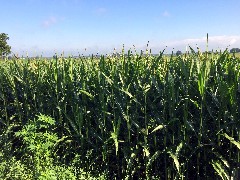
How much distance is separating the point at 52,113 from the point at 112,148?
59.8 inches

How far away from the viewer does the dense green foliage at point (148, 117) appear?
4.50m

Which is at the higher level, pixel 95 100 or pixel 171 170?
pixel 95 100

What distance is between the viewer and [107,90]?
5.08 meters

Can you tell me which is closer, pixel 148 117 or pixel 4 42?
pixel 148 117

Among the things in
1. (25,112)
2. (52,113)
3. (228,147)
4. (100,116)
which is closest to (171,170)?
(228,147)

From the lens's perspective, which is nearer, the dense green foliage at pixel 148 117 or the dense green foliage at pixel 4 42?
the dense green foliage at pixel 148 117

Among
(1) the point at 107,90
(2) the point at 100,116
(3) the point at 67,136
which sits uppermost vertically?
(1) the point at 107,90

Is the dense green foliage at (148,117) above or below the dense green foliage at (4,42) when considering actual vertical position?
below

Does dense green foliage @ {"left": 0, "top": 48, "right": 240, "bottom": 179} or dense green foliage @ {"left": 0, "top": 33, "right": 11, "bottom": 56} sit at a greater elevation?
dense green foliage @ {"left": 0, "top": 33, "right": 11, "bottom": 56}

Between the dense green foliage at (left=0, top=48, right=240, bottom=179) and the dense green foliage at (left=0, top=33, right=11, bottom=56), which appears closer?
the dense green foliage at (left=0, top=48, right=240, bottom=179)

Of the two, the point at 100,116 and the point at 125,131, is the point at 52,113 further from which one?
the point at 125,131

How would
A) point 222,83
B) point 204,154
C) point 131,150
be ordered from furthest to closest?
point 131,150, point 204,154, point 222,83

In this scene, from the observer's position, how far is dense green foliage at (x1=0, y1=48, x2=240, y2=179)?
450 centimetres

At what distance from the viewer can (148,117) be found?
4.88 meters
